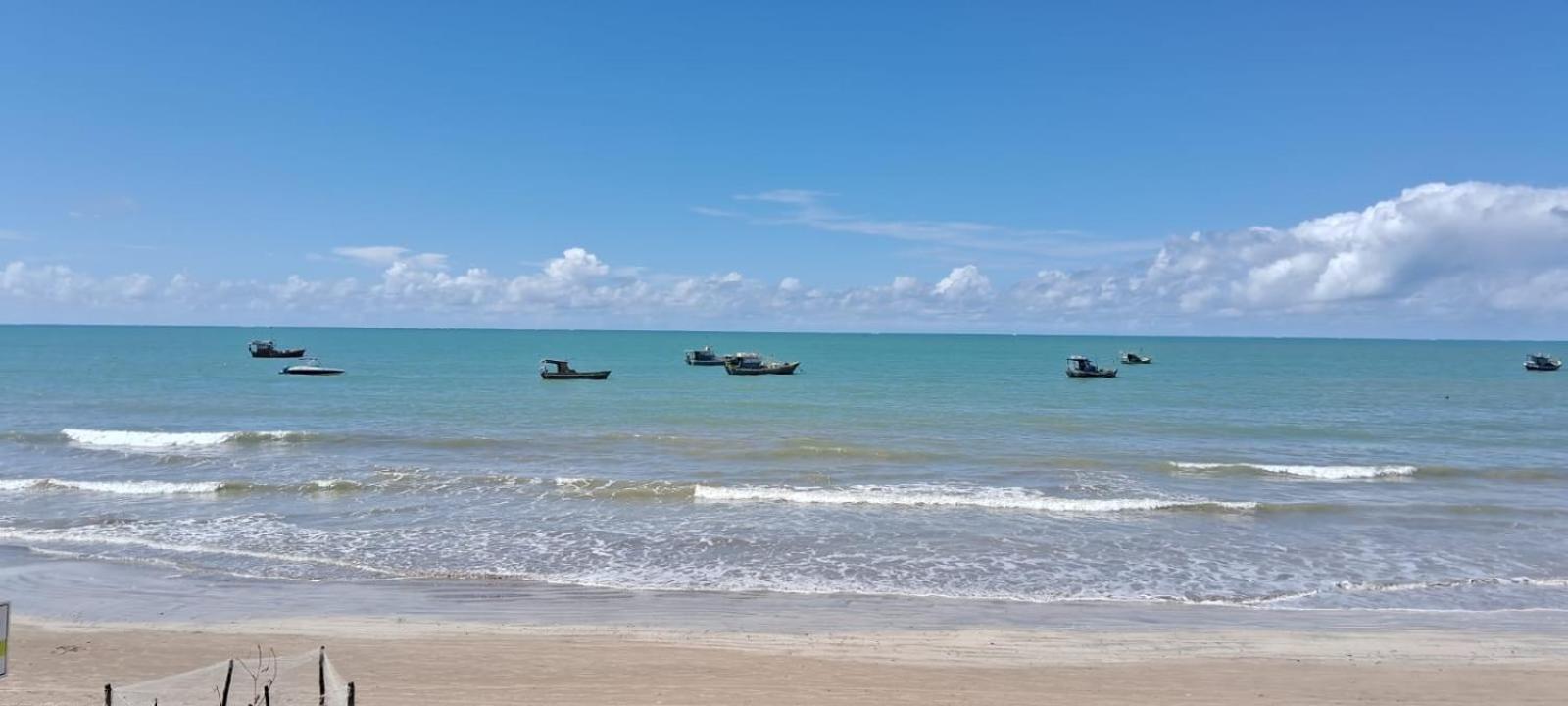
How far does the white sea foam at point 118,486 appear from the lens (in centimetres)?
2267

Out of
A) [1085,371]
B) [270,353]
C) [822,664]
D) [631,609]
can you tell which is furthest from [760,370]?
[822,664]

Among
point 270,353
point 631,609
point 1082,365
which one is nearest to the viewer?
point 631,609

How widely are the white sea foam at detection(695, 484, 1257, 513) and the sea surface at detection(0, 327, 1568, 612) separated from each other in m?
0.11

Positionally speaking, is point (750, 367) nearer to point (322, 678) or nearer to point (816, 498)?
point (816, 498)

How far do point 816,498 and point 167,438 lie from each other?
81.4 ft

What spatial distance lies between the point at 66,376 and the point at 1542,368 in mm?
136500

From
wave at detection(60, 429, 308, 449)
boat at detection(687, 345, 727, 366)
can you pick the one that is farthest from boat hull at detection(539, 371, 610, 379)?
wave at detection(60, 429, 308, 449)

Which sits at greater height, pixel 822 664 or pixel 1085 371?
pixel 1085 371

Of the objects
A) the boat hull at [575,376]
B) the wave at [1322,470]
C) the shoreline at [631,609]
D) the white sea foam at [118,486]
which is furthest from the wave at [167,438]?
the boat hull at [575,376]

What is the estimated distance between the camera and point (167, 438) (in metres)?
32.4

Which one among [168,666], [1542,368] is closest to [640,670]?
[168,666]

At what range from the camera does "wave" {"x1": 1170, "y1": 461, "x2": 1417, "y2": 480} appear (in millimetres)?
26844

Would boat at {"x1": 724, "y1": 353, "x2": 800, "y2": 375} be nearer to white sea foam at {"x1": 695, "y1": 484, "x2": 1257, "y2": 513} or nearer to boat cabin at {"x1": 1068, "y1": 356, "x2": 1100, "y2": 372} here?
boat cabin at {"x1": 1068, "y1": 356, "x2": 1100, "y2": 372}

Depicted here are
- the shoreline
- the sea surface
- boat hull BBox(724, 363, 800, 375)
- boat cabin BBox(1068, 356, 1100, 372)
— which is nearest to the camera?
the shoreline
